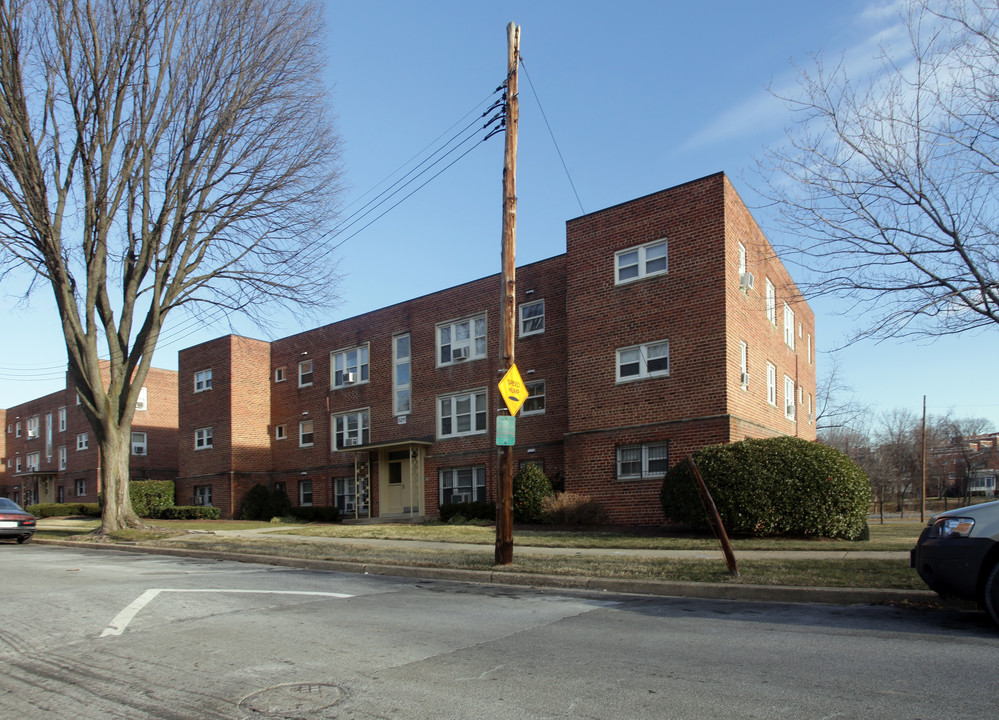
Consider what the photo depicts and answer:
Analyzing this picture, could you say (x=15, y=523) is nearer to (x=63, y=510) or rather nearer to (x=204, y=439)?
(x=204, y=439)

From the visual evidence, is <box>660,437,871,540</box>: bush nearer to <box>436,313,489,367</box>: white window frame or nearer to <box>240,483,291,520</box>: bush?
<box>436,313,489,367</box>: white window frame

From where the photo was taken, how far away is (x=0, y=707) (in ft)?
16.8

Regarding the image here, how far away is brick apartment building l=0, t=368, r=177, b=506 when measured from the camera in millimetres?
47469

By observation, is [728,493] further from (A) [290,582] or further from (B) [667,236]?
(A) [290,582]

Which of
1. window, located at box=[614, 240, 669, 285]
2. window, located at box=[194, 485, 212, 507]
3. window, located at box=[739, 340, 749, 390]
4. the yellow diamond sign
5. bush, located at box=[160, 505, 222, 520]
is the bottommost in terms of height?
bush, located at box=[160, 505, 222, 520]

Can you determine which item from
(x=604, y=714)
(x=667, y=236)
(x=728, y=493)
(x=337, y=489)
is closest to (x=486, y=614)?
(x=604, y=714)

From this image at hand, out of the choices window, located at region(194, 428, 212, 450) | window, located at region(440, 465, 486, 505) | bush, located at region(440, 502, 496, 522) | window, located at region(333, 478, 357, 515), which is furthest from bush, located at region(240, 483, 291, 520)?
bush, located at region(440, 502, 496, 522)

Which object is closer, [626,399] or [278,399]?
[626,399]

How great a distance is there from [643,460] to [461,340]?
9355 millimetres

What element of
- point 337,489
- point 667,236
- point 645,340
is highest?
point 667,236

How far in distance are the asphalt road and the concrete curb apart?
1.39ft

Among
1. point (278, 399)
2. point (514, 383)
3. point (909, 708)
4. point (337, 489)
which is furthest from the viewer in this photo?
point (278, 399)

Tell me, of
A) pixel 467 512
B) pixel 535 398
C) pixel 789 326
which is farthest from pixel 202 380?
pixel 789 326

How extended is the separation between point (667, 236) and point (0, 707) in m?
19.1
